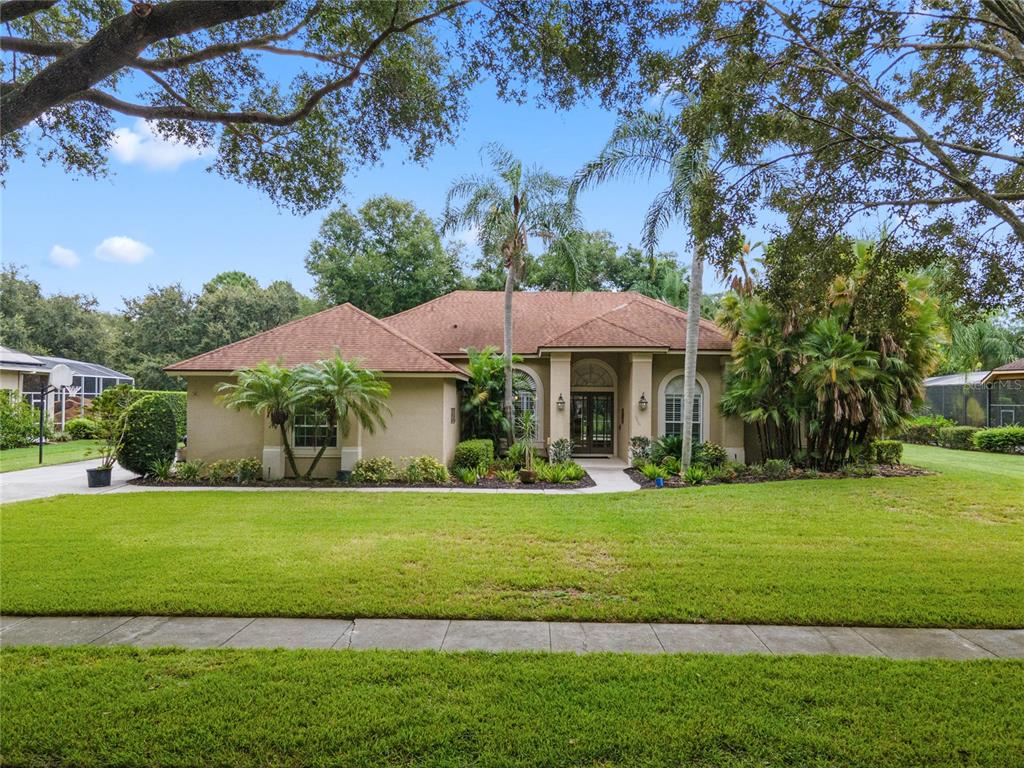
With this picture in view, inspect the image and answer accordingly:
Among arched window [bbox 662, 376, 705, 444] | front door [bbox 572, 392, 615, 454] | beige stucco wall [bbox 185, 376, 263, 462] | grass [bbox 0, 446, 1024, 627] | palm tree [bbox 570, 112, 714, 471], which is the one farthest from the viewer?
front door [bbox 572, 392, 615, 454]

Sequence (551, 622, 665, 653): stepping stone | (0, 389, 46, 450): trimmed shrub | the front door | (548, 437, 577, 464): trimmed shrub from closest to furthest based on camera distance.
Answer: (551, 622, 665, 653): stepping stone
(548, 437, 577, 464): trimmed shrub
the front door
(0, 389, 46, 450): trimmed shrub

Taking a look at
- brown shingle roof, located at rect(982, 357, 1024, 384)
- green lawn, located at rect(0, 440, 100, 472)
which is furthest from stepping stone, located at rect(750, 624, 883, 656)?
brown shingle roof, located at rect(982, 357, 1024, 384)

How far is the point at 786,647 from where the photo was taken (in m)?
5.09

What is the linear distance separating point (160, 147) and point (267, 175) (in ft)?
5.39

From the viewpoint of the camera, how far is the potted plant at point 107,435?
13.8 metres

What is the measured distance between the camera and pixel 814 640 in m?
5.25

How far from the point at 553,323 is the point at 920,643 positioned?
56.4 feet

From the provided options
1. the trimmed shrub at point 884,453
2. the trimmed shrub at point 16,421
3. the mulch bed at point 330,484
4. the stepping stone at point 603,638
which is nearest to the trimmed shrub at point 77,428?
the trimmed shrub at point 16,421

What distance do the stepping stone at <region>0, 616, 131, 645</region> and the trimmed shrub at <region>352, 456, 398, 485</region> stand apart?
8753 mm

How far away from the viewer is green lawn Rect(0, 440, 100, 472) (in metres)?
17.7

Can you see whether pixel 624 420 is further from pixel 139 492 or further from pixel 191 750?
pixel 191 750

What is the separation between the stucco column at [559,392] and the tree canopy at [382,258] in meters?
14.1

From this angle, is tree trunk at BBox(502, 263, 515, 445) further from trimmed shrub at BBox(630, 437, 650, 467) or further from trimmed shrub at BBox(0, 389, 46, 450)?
trimmed shrub at BBox(0, 389, 46, 450)

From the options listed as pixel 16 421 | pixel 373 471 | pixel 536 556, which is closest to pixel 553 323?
pixel 373 471
